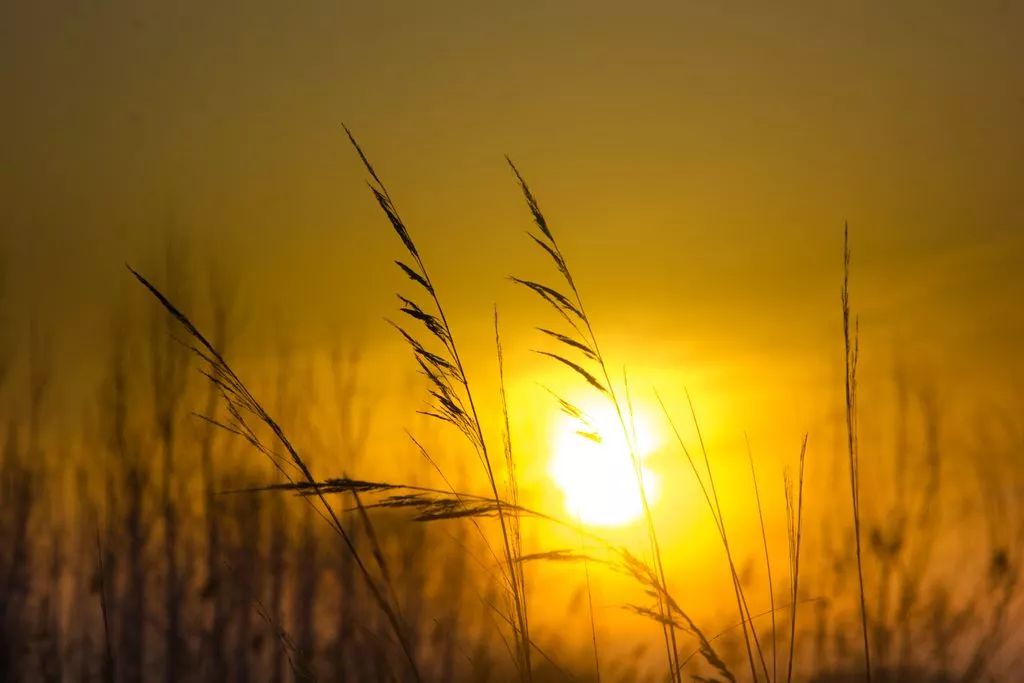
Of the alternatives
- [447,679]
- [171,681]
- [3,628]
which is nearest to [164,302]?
[447,679]

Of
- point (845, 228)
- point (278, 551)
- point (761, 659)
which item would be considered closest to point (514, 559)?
point (761, 659)

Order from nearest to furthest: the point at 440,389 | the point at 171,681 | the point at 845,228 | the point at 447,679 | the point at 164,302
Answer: the point at 164,302 → the point at 440,389 → the point at 845,228 → the point at 447,679 → the point at 171,681

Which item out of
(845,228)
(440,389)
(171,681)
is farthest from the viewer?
(171,681)

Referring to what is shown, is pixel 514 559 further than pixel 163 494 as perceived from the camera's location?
No

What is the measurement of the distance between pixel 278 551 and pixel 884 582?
5.98ft

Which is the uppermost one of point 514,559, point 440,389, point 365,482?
point 440,389

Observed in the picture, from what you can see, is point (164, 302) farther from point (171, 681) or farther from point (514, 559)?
point (171, 681)

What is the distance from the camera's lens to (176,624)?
9.29 ft

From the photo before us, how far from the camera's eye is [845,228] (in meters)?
1.38

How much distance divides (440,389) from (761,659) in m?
0.62

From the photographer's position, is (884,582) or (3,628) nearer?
(884,582)

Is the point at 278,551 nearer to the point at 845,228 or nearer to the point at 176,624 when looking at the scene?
the point at 176,624

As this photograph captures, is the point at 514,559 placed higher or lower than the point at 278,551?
higher

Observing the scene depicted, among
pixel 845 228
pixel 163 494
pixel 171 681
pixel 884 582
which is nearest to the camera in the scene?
pixel 845 228
